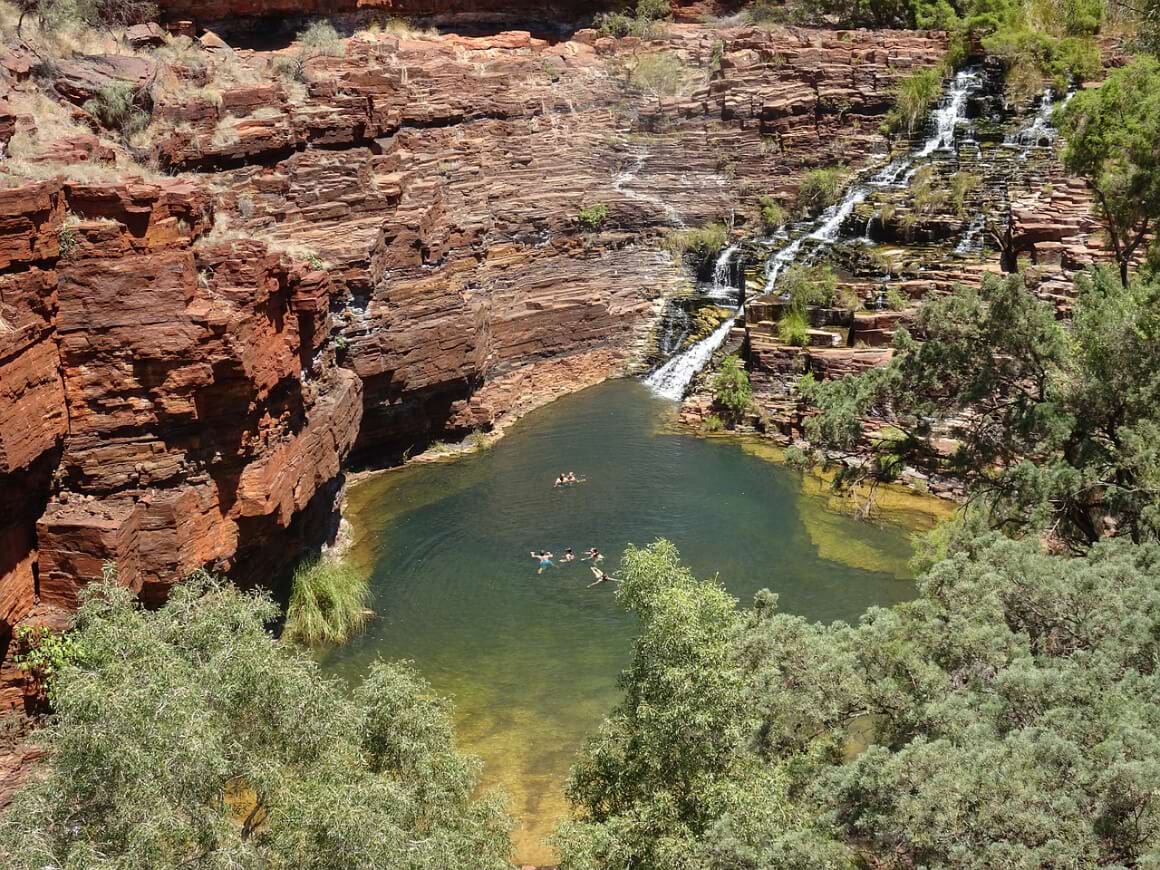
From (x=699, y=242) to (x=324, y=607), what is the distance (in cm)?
2256

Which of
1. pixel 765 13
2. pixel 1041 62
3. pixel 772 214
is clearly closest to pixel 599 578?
pixel 772 214

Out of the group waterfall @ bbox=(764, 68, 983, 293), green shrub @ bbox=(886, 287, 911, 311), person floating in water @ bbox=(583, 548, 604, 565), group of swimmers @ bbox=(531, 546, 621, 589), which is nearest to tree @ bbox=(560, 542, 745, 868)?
group of swimmers @ bbox=(531, 546, 621, 589)

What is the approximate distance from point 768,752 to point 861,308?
2247cm

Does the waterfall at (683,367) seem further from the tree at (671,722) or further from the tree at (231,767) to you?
the tree at (231,767)

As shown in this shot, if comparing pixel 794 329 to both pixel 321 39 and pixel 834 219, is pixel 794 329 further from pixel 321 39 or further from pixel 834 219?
pixel 321 39

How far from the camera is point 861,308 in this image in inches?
1227

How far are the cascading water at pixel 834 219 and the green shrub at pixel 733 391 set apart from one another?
→ 2.29m

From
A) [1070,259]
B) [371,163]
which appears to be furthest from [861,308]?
[371,163]

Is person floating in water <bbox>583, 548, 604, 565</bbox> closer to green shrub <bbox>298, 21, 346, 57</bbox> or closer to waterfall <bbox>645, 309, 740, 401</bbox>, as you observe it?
waterfall <bbox>645, 309, 740, 401</bbox>

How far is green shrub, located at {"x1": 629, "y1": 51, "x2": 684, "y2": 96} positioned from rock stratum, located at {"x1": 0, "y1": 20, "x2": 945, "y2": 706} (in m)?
0.22

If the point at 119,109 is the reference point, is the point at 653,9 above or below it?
above

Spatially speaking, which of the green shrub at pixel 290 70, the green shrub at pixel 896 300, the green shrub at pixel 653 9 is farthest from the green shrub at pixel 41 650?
the green shrub at pixel 653 9

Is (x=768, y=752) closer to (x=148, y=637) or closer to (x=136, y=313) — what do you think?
(x=148, y=637)

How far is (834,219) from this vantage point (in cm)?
3669
